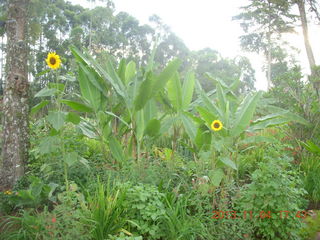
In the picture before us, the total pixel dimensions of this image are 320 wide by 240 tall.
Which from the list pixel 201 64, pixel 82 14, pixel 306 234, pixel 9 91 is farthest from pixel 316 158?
pixel 201 64

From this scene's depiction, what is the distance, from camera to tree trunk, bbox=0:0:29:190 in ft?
10.7

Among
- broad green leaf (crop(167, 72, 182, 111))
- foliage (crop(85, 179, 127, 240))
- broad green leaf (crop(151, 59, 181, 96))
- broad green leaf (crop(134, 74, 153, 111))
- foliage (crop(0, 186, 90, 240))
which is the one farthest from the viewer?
broad green leaf (crop(167, 72, 182, 111))

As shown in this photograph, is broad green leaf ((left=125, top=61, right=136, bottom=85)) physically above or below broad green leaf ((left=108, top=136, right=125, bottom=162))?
above

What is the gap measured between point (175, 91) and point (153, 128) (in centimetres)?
47

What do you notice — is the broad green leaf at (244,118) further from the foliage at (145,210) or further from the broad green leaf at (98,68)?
the broad green leaf at (98,68)

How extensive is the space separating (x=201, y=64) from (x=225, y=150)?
27231 millimetres

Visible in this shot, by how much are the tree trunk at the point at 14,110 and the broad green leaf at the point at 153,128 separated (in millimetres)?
1397

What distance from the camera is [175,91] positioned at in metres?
3.21

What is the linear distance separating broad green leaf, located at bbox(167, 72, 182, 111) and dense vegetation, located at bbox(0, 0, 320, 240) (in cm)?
1

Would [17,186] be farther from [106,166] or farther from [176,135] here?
[176,135]

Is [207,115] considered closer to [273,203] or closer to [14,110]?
[273,203]

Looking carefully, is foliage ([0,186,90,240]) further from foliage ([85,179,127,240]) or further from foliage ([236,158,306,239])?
foliage ([236,158,306,239])
